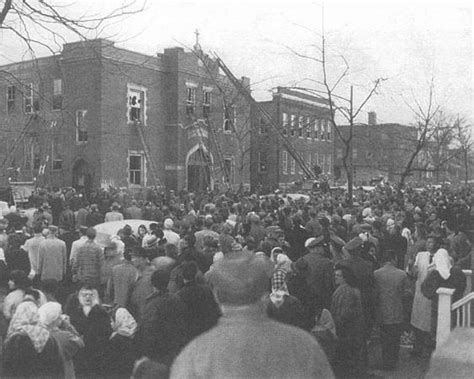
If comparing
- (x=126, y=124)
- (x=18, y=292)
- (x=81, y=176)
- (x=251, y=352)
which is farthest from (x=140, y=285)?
(x=126, y=124)

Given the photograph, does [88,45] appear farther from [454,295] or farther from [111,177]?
[111,177]

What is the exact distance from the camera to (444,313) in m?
7.43

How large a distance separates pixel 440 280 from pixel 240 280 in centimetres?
525

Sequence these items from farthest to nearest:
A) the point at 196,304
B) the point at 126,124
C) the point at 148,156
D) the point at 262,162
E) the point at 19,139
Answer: the point at 262,162, the point at 148,156, the point at 19,139, the point at 126,124, the point at 196,304

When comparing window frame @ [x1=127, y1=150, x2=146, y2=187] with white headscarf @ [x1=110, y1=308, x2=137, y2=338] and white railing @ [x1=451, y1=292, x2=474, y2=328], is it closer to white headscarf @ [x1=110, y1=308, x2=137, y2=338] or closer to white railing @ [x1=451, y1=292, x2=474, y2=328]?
white railing @ [x1=451, y1=292, x2=474, y2=328]

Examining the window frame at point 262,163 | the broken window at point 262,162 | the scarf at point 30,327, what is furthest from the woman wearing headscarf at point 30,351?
the window frame at point 262,163

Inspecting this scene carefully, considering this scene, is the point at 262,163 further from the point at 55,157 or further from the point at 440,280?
the point at 440,280

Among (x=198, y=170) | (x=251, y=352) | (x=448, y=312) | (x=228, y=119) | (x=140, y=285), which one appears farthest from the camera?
(x=198, y=170)

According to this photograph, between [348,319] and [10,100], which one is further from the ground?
[10,100]

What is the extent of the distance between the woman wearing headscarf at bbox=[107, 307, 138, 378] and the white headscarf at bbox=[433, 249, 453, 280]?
4.01 m

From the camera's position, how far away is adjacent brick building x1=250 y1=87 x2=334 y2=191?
40.4 meters

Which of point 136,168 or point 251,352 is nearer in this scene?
point 251,352

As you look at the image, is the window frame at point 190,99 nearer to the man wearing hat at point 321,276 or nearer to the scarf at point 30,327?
the man wearing hat at point 321,276

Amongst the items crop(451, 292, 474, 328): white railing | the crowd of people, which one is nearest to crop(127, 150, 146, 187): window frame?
the crowd of people
